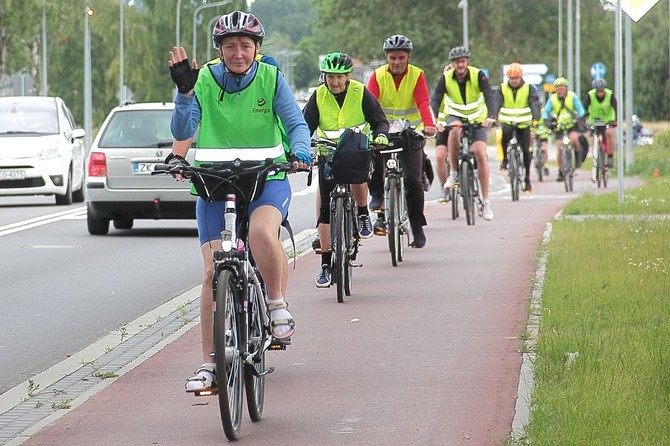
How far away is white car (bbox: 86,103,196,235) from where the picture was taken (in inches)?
719

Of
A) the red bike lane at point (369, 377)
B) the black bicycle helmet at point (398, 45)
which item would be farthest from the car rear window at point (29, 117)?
the red bike lane at point (369, 377)

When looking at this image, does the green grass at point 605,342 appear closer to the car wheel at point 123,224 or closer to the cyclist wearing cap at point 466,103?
the cyclist wearing cap at point 466,103

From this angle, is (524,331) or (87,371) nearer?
(87,371)

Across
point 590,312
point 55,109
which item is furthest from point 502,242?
point 55,109

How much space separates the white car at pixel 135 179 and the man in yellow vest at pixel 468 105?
9.60 ft

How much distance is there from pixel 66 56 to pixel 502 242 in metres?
72.0

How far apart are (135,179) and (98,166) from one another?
18.8 inches

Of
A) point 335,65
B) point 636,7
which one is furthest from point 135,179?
point 335,65

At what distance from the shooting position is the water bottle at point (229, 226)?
684 centimetres

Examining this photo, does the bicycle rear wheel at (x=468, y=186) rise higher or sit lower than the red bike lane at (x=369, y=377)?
higher

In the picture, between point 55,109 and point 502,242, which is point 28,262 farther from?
point 55,109

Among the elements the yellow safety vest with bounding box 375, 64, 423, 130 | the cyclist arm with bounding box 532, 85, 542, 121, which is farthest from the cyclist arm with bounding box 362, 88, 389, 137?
the cyclist arm with bounding box 532, 85, 542, 121

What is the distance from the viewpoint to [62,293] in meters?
13.0

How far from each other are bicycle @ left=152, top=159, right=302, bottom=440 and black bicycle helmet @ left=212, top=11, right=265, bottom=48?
0.58m
